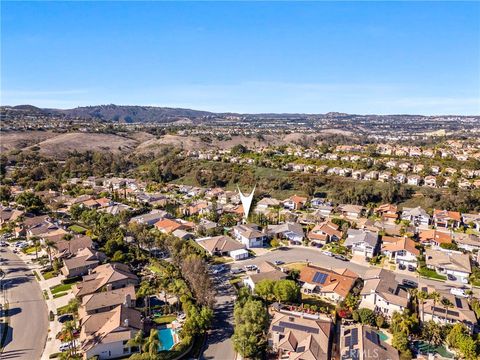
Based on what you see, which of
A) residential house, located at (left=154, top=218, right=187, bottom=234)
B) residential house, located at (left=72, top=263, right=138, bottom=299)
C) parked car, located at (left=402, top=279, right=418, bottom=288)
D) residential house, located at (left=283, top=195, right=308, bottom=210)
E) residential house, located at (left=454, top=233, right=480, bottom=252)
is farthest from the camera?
residential house, located at (left=283, top=195, right=308, bottom=210)

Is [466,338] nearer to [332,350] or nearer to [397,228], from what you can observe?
[332,350]

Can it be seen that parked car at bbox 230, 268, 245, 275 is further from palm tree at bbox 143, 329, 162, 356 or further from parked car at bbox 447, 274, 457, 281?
parked car at bbox 447, 274, 457, 281

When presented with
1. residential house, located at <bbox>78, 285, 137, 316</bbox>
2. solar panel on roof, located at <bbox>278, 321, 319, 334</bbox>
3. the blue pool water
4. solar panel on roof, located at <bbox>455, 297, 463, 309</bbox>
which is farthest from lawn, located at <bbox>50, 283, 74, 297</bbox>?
solar panel on roof, located at <bbox>455, 297, 463, 309</bbox>

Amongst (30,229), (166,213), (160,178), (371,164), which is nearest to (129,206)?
(166,213)

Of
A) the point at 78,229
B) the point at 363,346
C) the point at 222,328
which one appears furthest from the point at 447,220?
the point at 78,229

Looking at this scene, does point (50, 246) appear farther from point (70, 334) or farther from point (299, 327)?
point (299, 327)
